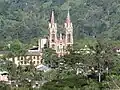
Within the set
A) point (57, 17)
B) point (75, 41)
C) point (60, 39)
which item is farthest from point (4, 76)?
point (57, 17)

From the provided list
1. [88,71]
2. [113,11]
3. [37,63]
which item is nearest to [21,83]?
[88,71]

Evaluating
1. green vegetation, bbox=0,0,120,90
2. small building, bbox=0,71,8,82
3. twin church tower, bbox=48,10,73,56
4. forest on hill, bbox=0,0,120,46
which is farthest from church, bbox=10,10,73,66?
forest on hill, bbox=0,0,120,46

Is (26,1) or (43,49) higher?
(26,1)

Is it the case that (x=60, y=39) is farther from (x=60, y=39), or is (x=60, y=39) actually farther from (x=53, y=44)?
(x=53, y=44)

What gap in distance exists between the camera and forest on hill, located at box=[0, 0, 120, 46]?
6581 centimetres

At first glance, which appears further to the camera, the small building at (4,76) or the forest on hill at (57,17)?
the forest on hill at (57,17)

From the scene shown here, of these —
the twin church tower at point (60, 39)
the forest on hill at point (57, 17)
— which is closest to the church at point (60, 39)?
the twin church tower at point (60, 39)

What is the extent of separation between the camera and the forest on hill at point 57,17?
65812 mm

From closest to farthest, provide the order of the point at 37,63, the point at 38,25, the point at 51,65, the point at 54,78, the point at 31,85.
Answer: the point at 31,85, the point at 54,78, the point at 51,65, the point at 37,63, the point at 38,25

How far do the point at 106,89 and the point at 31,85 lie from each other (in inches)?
206

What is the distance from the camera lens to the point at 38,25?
69.1 metres

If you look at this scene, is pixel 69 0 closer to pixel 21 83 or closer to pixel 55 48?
pixel 55 48

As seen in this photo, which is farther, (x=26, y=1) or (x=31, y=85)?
(x=26, y=1)

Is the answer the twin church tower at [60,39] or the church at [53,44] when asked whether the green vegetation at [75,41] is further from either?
the twin church tower at [60,39]
